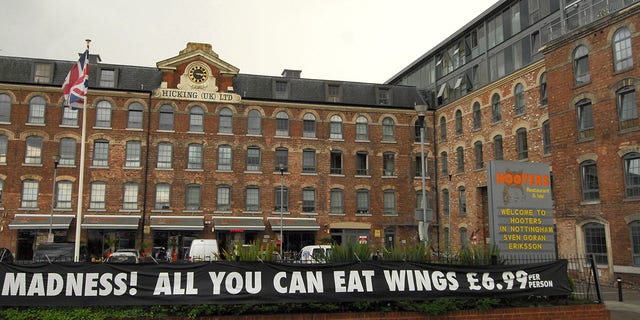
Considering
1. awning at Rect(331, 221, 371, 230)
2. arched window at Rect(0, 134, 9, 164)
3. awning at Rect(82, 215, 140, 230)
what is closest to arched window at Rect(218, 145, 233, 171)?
awning at Rect(82, 215, 140, 230)

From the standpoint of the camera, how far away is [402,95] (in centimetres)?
4312

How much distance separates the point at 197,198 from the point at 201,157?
9.57 ft

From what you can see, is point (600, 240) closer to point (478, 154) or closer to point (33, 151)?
point (478, 154)

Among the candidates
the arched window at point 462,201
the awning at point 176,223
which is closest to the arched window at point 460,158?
the arched window at point 462,201

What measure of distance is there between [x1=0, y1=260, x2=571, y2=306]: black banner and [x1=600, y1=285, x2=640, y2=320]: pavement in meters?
4.40

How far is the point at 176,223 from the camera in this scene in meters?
36.1

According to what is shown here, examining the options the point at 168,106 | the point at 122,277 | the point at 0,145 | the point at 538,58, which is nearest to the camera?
the point at 122,277

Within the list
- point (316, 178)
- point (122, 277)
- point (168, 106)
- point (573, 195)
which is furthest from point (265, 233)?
point (122, 277)

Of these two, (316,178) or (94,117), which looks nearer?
(94,117)

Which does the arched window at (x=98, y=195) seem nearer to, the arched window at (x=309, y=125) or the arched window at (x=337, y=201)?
the arched window at (x=309, y=125)

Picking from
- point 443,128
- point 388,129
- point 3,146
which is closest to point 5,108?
point 3,146

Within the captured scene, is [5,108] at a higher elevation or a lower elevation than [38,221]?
higher

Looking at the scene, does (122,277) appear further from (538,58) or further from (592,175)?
(538,58)

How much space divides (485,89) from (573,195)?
11.3 metres
